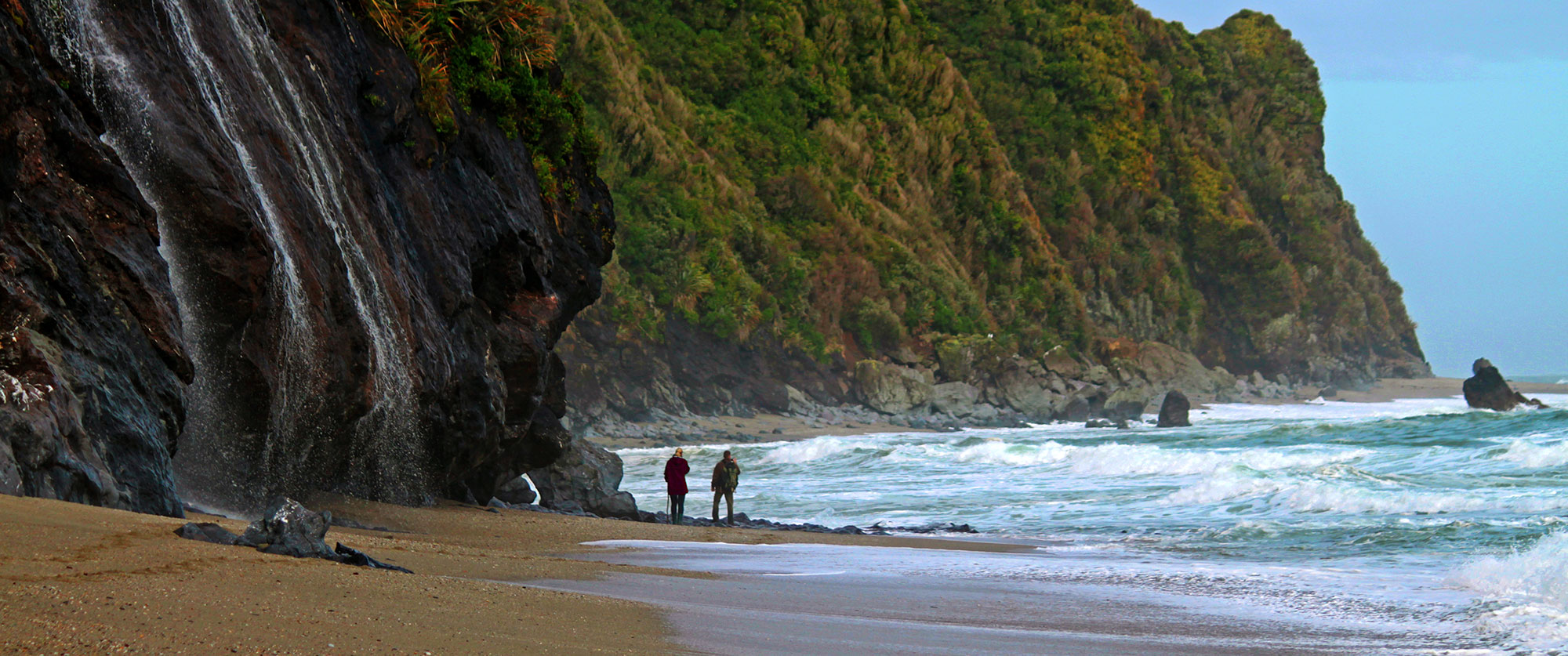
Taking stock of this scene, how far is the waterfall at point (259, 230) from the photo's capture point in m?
8.27

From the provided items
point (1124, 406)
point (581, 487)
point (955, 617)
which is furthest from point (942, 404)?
point (955, 617)

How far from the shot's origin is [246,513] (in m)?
9.02

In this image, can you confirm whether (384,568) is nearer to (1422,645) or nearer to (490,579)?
(490,579)

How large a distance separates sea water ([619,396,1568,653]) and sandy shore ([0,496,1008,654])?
15.8ft

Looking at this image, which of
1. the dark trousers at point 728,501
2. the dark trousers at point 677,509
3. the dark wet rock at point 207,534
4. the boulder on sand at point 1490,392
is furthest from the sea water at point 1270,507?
the boulder on sand at point 1490,392

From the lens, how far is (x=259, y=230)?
866 cm

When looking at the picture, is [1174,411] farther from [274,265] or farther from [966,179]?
[274,265]

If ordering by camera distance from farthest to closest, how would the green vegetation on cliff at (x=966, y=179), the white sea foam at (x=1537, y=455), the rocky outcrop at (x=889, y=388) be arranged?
the rocky outcrop at (x=889, y=388) < the green vegetation on cliff at (x=966, y=179) < the white sea foam at (x=1537, y=455)

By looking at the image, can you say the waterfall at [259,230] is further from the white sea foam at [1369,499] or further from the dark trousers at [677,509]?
the white sea foam at [1369,499]

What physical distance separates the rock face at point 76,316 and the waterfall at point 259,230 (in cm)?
83

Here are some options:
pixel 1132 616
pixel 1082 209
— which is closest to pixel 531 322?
pixel 1132 616

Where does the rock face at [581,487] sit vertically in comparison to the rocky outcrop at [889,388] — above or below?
below

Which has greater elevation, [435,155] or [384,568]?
[435,155]

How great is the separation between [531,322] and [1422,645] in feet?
35.1
